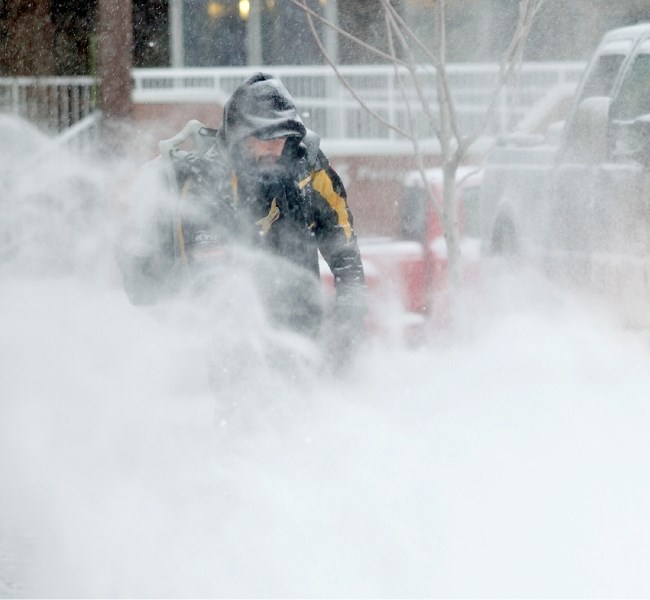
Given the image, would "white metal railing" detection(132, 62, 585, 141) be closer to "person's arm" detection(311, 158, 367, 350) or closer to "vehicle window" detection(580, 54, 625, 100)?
"vehicle window" detection(580, 54, 625, 100)

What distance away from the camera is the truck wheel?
8.23 metres

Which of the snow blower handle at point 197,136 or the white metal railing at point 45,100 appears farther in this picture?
the white metal railing at point 45,100

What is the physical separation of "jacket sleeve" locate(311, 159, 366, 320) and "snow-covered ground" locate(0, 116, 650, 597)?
27 centimetres

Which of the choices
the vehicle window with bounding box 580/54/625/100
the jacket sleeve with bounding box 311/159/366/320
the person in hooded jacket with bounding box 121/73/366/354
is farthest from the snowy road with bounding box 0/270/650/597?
the vehicle window with bounding box 580/54/625/100

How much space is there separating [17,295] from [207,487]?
264 inches

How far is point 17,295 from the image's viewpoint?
12203mm

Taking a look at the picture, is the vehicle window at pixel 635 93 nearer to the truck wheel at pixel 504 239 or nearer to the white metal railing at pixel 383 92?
the truck wheel at pixel 504 239

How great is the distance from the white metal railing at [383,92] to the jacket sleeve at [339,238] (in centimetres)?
771

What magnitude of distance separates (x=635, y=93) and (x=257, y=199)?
252 cm

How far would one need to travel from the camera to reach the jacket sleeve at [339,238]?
510 centimetres

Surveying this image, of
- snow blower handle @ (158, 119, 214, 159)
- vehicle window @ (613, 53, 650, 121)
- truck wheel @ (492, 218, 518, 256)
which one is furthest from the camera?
truck wheel @ (492, 218, 518, 256)

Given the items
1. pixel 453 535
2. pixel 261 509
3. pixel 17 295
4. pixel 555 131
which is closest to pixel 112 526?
pixel 261 509

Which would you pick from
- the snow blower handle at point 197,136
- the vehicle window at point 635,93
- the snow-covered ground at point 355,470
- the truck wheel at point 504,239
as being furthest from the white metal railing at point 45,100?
the snow blower handle at point 197,136

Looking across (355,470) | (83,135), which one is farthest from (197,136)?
(83,135)
